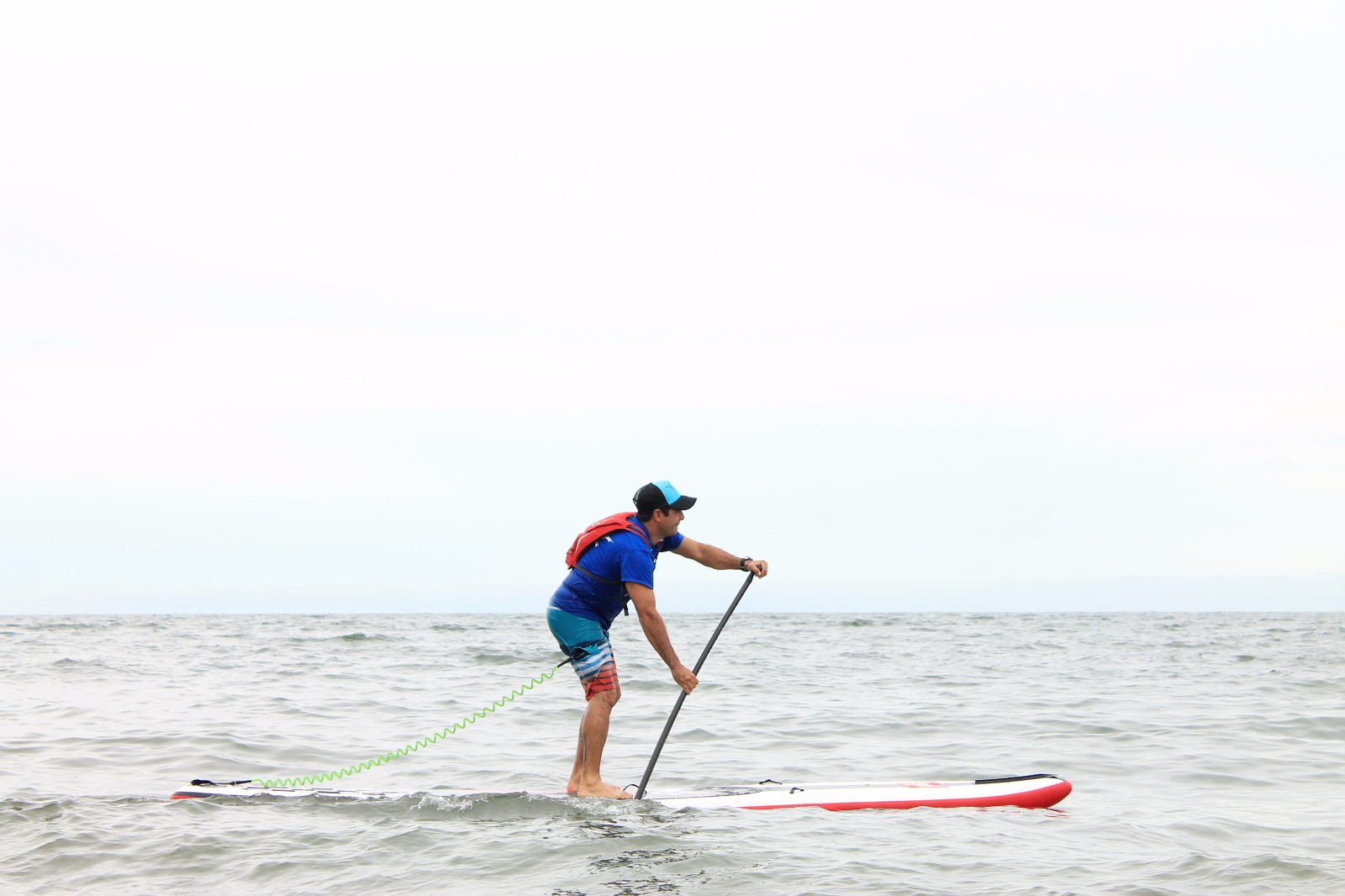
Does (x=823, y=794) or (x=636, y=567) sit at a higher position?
(x=636, y=567)

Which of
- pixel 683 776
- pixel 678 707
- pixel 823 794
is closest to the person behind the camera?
pixel 678 707

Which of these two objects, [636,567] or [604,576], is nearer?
[636,567]

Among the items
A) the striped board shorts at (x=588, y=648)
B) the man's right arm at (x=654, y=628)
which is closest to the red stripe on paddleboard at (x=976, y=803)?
the man's right arm at (x=654, y=628)

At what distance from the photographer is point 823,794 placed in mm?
6648

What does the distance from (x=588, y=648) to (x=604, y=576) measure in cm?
47

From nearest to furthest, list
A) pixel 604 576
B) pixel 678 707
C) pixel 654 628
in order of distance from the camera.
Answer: pixel 654 628 → pixel 604 576 → pixel 678 707

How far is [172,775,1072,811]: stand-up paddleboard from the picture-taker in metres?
6.48

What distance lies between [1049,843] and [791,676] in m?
10.6

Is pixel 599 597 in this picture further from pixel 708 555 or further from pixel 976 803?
pixel 976 803

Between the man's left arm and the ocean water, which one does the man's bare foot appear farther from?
Result: the man's left arm

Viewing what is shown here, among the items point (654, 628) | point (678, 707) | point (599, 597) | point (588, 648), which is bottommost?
point (678, 707)

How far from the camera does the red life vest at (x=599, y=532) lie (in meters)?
6.28

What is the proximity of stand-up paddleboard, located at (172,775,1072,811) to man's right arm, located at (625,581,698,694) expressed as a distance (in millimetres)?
896

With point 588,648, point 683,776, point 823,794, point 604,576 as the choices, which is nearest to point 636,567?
point 604,576
